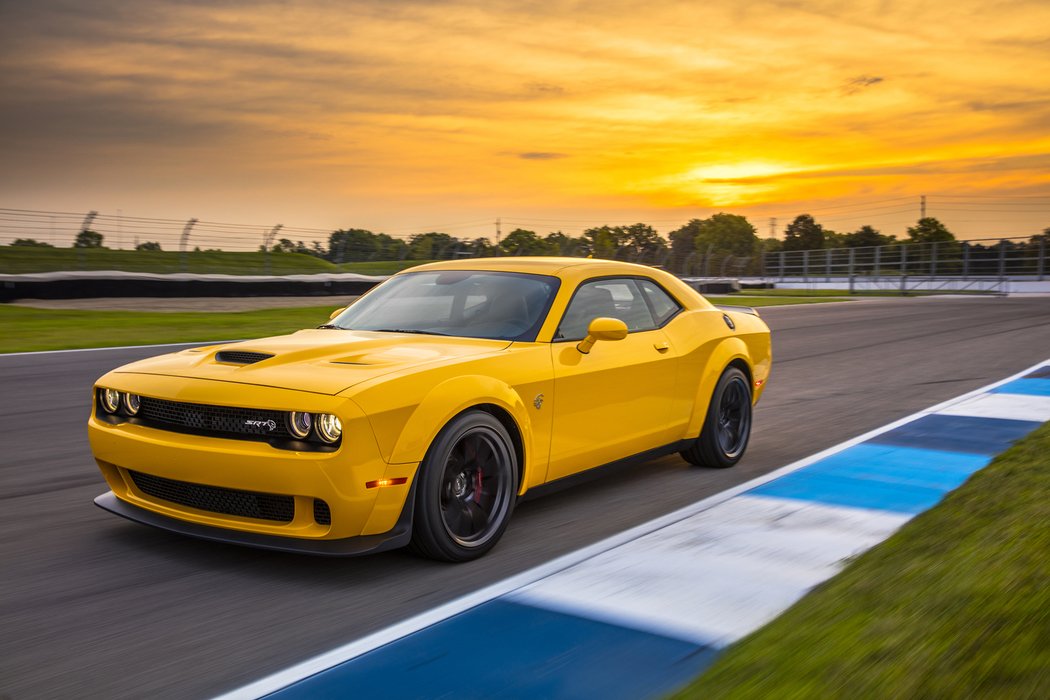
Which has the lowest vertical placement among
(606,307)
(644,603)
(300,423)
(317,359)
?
(644,603)

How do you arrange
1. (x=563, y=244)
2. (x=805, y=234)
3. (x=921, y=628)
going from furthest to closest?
(x=805, y=234)
(x=563, y=244)
(x=921, y=628)

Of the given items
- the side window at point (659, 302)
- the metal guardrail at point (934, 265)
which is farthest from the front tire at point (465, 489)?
the metal guardrail at point (934, 265)

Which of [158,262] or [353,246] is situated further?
[353,246]

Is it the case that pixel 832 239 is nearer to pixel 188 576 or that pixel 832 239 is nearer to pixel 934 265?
pixel 934 265

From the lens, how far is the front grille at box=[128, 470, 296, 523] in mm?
4113

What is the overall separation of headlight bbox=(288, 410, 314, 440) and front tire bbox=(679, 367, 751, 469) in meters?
3.07

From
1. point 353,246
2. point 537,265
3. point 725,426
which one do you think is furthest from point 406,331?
point 353,246

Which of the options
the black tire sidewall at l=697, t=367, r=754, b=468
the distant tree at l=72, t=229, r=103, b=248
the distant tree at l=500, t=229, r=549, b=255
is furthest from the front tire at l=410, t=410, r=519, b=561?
the distant tree at l=500, t=229, r=549, b=255

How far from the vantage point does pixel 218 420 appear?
4152 mm

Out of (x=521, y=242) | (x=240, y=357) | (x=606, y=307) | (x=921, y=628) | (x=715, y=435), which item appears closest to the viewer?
(x=921, y=628)

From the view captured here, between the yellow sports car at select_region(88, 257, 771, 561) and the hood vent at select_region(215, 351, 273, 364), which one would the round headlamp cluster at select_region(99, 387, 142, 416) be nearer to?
the yellow sports car at select_region(88, 257, 771, 561)

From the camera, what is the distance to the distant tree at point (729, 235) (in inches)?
6235

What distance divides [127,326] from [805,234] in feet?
421

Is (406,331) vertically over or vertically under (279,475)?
over
